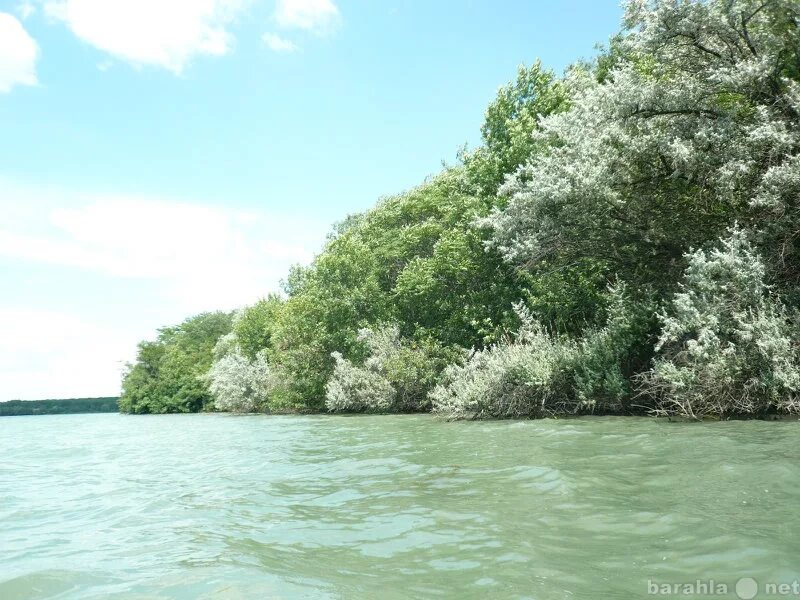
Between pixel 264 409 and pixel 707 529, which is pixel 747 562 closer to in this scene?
pixel 707 529

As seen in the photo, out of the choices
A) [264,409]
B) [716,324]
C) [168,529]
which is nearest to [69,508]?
[168,529]

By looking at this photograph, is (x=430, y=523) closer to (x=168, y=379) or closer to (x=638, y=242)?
(x=638, y=242)

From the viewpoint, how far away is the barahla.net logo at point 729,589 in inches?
143

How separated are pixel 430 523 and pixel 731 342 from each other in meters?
11.6

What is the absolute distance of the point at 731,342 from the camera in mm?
14500

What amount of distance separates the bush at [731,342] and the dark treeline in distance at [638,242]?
51 millimetres

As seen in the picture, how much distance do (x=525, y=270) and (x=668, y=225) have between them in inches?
194

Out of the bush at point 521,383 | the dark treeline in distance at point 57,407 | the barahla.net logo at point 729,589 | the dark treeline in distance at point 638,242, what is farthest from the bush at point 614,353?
the dark treeline in distance at point 57,407

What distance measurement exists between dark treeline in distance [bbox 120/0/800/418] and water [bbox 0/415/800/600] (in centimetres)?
372

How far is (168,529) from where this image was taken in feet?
21.6

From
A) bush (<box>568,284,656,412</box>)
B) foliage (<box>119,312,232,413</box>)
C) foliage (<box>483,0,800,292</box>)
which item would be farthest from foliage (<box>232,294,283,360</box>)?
bush (<box>568,284,656,412</box>)

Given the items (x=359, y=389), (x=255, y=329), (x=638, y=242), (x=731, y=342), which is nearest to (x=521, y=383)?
(x=638, y=242)

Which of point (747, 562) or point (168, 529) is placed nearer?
point (747, 562)

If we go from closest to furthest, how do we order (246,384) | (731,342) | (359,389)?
(731,342) < (359,389) < (246,384)
